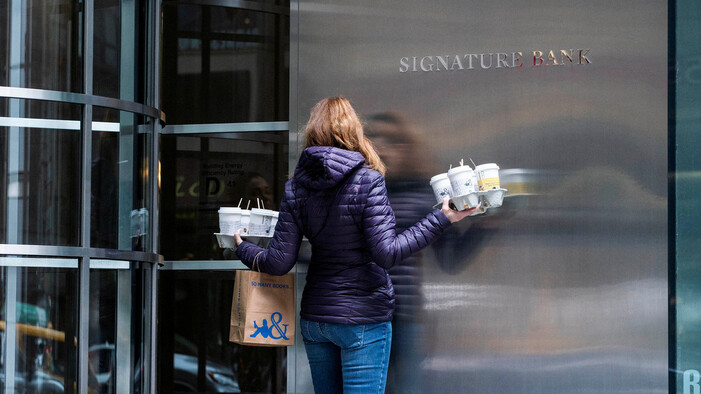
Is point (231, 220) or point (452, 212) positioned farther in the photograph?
point (231, 220)

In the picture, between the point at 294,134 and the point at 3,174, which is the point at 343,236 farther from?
the point at 3,174

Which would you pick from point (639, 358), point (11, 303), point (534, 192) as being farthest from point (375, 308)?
point (11, 303)

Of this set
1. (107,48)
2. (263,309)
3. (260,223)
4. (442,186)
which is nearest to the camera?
(442,186)

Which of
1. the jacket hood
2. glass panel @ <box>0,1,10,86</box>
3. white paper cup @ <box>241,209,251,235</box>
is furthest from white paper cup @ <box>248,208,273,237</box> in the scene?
glass panel @ <box>0,1,10,86</box>

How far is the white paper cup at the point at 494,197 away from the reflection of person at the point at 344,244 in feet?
0.58

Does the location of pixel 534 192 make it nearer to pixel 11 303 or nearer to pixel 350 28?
pixel 350 28

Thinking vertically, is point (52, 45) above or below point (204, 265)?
above

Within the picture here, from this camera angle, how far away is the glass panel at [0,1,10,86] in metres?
4.73

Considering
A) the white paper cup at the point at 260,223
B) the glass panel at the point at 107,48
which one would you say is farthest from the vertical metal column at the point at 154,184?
the white paper cup at the point at 260,223

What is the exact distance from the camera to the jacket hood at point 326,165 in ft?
13.9

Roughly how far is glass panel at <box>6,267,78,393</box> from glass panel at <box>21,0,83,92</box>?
905 mm

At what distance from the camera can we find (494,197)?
14.8 ft

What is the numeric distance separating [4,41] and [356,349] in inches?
87.1

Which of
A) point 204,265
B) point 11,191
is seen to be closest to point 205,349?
point 204,265
